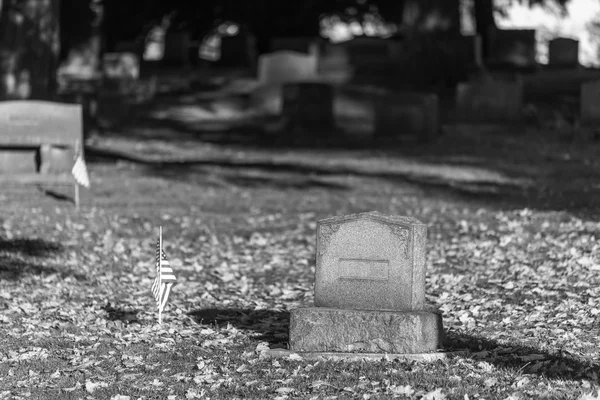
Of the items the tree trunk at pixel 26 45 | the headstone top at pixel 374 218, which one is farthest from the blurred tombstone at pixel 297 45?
the headstone top at pixel 374 218

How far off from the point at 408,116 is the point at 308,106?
2725 millimetres

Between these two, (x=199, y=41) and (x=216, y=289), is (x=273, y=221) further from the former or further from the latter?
(x=199, y=41)

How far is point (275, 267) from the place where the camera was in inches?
561

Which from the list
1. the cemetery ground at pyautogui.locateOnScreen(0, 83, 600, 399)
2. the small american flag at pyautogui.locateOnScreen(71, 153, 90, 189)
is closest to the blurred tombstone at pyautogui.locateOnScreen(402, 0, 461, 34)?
the cemetery ground at pyautogui.locateOnScreen(0, 83, 600, 399)

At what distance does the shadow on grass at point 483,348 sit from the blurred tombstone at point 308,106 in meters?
16.1

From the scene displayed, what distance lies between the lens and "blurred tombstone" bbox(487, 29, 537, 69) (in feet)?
117

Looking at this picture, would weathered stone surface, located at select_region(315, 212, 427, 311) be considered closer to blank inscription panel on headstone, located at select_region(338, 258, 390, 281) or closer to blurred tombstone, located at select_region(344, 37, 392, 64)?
blank inscription panel on headstone, located at select_region(338, 258, 390, 281)

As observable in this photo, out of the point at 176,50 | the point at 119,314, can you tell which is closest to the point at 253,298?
the point at 119,314

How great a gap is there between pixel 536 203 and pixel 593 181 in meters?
2.38

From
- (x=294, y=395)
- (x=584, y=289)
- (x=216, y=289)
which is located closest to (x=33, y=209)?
(x=216, y=289)

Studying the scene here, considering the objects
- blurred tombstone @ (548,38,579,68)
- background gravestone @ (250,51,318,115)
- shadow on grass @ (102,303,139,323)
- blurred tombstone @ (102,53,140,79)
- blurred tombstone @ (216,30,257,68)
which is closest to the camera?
shadow on grass @ (102,303,139,323)

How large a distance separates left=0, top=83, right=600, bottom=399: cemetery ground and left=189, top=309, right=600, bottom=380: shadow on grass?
28mm

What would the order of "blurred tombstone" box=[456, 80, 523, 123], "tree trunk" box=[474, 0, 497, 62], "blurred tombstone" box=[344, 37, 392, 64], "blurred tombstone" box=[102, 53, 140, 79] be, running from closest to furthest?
"blurred tombstone" box=[456, 80, 523, 123] < "blurred tombstone" box=[102, 53, 140, 79] < "blurred tombstone" box=[344, 37, 392, 64] < "tree trunk" box=[474, 0, 497, 62]

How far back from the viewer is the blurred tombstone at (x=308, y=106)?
1077 inches
